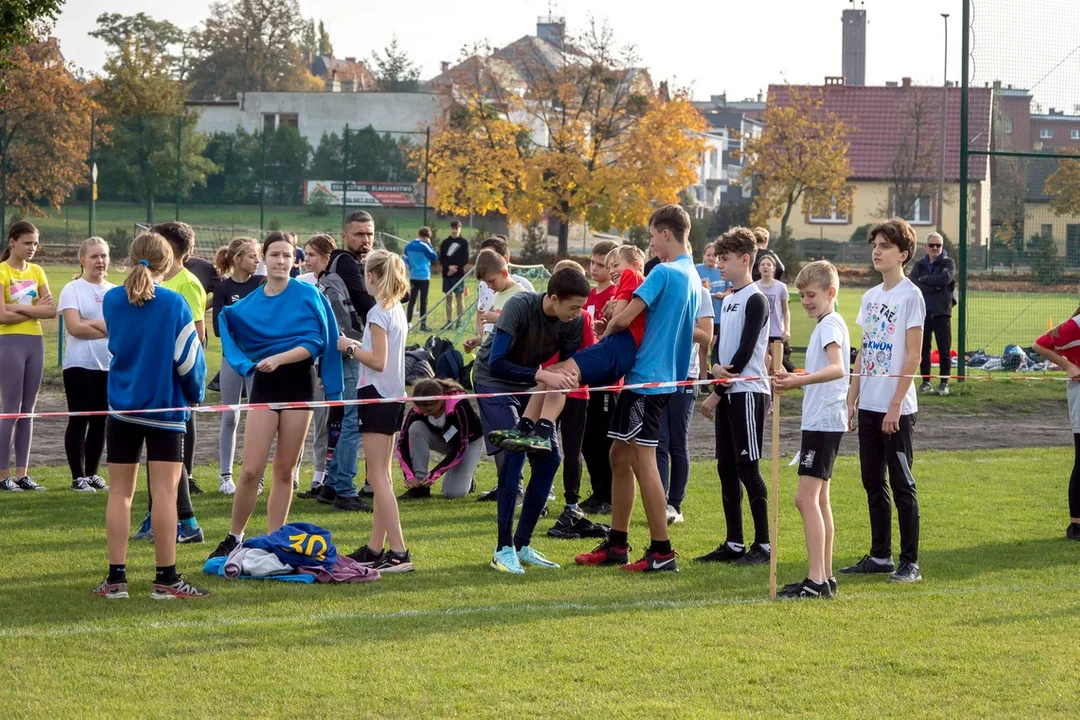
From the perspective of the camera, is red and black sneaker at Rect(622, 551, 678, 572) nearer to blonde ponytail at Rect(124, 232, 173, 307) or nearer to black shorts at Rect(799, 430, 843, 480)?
black shorts at Rect(799, 430, 843, 480)

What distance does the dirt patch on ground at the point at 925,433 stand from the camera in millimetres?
12562

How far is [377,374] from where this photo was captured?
7.47 meters

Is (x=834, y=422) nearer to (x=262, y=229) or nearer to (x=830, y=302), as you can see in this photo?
(x=830, y=302)

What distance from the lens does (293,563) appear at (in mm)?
7352

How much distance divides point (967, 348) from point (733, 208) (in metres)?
41.3

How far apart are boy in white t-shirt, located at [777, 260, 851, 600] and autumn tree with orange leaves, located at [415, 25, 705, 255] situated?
34684 mm

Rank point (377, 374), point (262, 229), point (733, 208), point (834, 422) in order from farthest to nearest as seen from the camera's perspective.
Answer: point (733, 208) < point (262, 229) < point (377, 374) < point (834, 422)

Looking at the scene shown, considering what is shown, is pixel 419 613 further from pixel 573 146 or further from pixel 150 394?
pixel 573 146


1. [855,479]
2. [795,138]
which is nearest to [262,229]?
[795,138]

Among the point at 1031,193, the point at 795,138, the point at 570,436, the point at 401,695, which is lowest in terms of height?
the point at 401,695

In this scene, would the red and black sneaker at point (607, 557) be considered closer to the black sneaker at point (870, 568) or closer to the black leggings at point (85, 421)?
the black sneaker at point (870, 568)

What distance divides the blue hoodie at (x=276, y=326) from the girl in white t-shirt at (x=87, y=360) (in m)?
1.29

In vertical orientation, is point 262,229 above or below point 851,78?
below

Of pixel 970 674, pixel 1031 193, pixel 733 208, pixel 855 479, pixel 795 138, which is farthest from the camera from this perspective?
pixel 733 208
